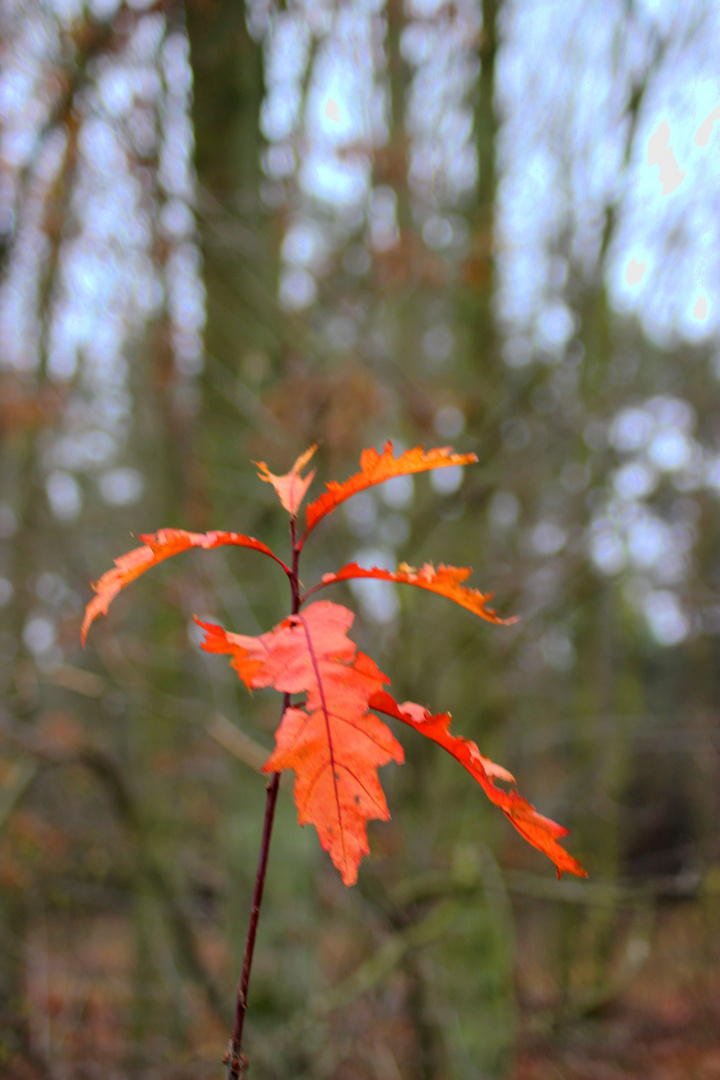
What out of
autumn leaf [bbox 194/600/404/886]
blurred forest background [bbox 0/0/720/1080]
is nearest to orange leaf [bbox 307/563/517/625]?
autumn leaf [bbox 194/600/404/886]

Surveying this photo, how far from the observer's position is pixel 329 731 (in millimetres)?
589

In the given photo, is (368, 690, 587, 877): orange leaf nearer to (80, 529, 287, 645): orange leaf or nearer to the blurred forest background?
(80, 529, 287, 645): orange leaf

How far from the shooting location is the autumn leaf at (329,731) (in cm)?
57

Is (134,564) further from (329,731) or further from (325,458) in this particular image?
(325,458)

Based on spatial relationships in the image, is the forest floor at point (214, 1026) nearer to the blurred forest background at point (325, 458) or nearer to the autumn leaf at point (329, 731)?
the blurred forest background at point (325, 458)

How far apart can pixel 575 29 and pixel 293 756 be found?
4979 millimetres

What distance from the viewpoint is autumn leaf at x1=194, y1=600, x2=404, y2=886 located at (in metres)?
0.57

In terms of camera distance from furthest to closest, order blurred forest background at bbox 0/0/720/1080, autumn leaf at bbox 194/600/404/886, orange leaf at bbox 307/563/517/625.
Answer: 1. blurred forest background at bbox 0/0/720/1080
2. orange leaf at bbox 307/563/517/625
3. autumn leaf at bbox 194/600/404/886

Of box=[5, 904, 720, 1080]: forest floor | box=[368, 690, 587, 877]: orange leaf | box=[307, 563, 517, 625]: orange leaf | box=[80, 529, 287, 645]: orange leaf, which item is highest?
box=[307, 563, 517, 625]: orange leaf

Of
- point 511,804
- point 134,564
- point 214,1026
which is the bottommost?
point 214,1026

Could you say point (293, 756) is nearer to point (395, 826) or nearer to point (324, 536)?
point (324, 536)

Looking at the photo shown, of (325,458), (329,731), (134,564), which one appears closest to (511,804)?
(329,731)

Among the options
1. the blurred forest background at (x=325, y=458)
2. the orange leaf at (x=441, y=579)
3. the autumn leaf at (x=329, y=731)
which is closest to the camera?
the autumn leaf at (x=329, y=731)

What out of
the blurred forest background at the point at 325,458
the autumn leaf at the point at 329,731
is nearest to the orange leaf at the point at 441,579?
the autumn leaf at the point at 329,731
